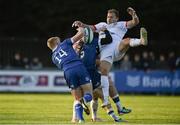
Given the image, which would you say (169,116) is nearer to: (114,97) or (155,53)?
(114,97)

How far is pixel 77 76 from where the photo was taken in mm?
16828

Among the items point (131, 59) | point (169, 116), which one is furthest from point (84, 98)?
point (131, 59)

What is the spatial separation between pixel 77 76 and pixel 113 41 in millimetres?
2355

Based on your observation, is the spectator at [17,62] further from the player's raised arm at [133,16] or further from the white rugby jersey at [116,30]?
the player's raised arm at [133,16]

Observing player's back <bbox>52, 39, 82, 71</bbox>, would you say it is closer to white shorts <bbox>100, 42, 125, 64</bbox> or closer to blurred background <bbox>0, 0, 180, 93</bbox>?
white shorts <bbox>100, 42, 125, 64</bbox>

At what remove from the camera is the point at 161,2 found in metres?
47.2

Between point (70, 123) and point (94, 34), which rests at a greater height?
point (94, 34)

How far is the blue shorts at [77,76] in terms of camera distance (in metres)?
16.8

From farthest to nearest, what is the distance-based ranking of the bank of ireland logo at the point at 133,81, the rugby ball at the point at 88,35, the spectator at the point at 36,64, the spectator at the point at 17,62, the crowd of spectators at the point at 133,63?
the spectator at the point at 36,64, the crowd of spectators at the point at 133,63, the spectator at the point at 17,62, the bank of ireland logo at the point at 133,81, the rugby ball at the point at 88,35

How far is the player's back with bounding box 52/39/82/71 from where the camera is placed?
1688 cm

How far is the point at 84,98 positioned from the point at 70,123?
82cm

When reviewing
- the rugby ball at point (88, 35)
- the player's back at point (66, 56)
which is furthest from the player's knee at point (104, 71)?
the player's back at point (66, 56)

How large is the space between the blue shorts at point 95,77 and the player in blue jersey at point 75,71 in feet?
3.09

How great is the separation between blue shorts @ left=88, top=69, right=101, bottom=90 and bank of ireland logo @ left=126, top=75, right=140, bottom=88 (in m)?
19.3
